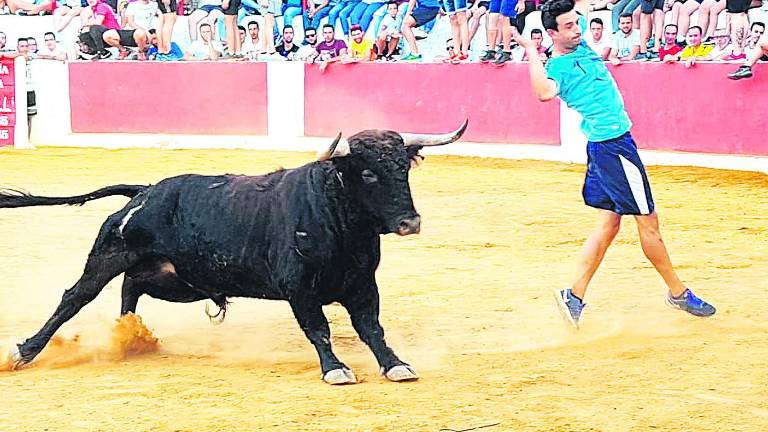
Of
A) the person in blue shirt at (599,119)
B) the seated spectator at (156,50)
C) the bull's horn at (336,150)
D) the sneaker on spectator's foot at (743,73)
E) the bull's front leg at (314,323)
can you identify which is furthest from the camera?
the seated spectator at (156,50)

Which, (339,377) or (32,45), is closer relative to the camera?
(339,377)

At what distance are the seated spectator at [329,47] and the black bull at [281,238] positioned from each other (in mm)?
11037

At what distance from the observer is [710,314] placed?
6152 mm

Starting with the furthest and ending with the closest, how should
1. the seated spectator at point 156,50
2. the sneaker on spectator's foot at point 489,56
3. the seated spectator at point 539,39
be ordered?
the seated spectator at point 156,50, the sneaker on spectator's foot at point 489,56, the seated spectator at point 539,39

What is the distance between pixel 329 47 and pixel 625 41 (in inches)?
159

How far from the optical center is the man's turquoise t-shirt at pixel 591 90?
5871mm

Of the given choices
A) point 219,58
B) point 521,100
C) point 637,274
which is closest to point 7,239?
point 637,274

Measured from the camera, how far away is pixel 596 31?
14648mm

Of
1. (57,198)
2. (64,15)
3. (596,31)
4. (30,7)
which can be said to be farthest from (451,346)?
(30,7)

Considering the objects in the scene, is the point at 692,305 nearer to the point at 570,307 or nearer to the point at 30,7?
the point at 570,307

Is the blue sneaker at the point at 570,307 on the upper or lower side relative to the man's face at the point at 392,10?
lower

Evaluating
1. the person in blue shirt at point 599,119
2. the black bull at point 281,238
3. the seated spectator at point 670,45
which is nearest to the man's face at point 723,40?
the seated spectator at point 670,45

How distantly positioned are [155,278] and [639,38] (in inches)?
396

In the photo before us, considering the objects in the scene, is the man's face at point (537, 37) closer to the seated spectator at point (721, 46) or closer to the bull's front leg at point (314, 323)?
the seated spectator at point (721, 46)
